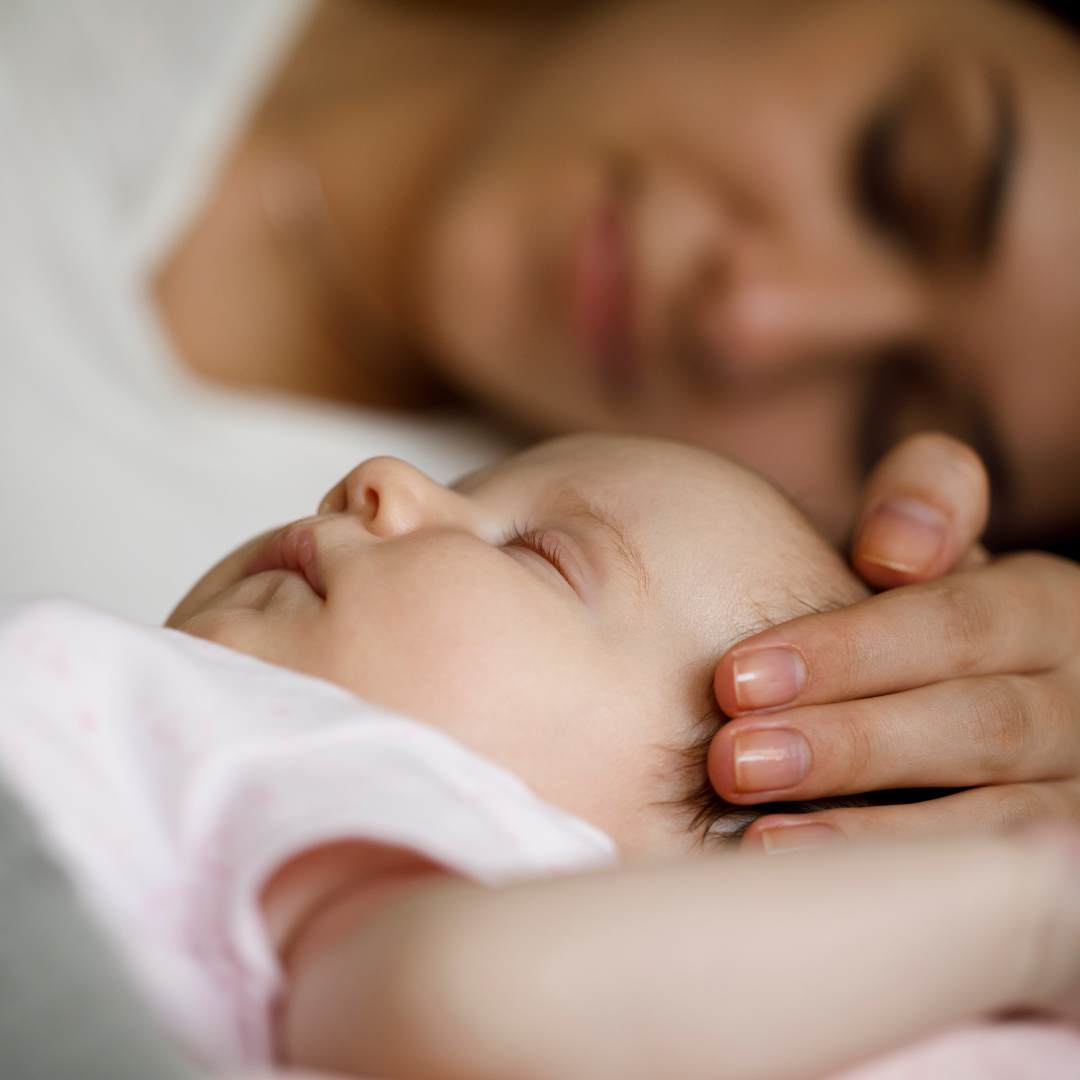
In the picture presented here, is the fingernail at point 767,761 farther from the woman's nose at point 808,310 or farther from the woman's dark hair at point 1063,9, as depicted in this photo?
the woman's dark hair at point 1063,9

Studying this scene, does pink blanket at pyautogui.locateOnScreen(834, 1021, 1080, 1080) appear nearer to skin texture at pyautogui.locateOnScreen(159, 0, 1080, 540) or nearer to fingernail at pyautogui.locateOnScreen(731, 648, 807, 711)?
fingernail at pyautogui.locateOnScreen(731, 648, 807, 711)

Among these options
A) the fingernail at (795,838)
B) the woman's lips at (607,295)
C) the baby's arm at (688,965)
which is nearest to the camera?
the baby's arm at (688,965)

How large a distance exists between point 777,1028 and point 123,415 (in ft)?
4.13

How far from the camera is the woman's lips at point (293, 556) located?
2.37ft

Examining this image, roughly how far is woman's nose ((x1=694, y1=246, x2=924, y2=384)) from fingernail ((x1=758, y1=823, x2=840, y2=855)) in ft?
2.77

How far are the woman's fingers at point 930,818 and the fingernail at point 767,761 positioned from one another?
22 mm

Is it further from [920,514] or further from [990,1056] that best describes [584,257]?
[990,1056]

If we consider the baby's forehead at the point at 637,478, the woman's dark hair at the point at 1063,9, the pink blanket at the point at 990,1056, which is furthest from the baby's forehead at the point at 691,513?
the woman's dark hair at the point at 1063,9

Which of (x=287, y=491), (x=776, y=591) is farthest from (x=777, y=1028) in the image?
(x=287, y=491)

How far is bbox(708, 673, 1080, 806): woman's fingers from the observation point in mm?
683

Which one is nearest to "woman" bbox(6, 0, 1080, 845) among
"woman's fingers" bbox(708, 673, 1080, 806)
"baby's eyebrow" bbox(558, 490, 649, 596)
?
"woman's fingers" bbox(708, 673, 1080, 806)

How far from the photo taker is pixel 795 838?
662mm

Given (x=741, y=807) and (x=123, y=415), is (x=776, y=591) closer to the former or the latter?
(x=741, y=807)

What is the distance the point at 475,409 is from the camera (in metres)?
1.96
